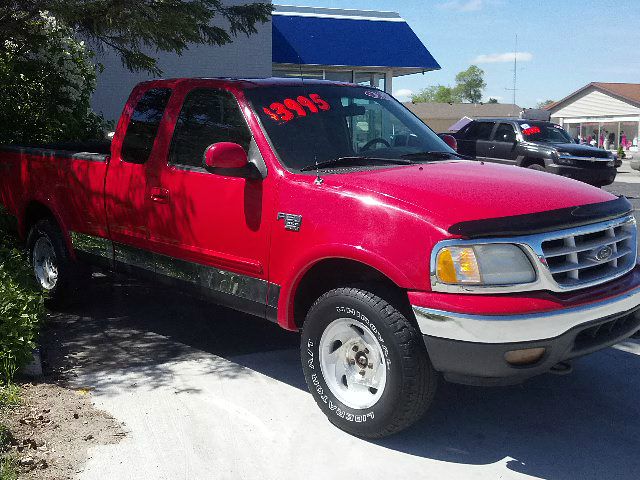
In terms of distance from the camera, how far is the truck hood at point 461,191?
12.0 feet

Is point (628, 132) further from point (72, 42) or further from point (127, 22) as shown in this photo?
point (127, 22)

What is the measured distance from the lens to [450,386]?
4859mm

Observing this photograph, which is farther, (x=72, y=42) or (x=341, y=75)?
(x=341, y=75)

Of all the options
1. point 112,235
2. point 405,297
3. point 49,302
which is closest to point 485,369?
point 405,297

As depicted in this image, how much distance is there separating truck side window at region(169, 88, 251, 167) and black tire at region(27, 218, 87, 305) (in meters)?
1.80

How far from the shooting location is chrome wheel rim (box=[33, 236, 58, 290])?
6.61 meters

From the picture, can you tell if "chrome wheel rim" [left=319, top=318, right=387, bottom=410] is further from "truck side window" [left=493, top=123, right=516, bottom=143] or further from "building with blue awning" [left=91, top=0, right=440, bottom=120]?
"building with blue awning" [left=91, top=0, right=440, bottom=120]

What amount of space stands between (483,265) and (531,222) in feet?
1.11

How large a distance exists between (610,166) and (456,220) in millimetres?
15531

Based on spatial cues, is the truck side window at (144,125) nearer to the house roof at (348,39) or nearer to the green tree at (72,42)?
the green tree at (72,42)

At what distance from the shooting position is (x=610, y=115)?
54500 mm

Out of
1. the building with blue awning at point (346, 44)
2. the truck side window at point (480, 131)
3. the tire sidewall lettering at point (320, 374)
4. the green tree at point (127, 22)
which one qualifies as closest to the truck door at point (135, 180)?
the green tree at point (127, 22)

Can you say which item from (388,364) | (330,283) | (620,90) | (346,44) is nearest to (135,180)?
(330,283)

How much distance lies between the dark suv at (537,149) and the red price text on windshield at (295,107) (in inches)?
491
